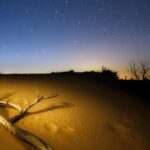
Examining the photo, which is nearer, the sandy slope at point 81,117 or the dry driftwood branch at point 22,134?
the dry driftwood branch at point 22,134

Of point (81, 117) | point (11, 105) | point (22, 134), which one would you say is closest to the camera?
point (22, 134)

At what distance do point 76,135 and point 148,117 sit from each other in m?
3.51

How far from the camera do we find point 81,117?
7.92m

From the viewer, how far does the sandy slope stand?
6484mm

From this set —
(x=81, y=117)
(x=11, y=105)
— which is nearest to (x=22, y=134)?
(x=11, y=105)

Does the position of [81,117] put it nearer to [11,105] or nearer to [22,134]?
[11,105]

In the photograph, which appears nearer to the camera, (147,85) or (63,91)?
(63,91)

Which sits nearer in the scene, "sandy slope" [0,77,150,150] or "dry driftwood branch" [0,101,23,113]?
"sandy slope" [0,77,150,150]

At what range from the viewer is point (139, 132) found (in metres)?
7.62

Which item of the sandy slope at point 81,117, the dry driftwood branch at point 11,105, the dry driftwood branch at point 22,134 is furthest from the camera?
the dry driftwood branch at point 11,105

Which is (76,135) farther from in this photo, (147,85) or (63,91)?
(147,85)

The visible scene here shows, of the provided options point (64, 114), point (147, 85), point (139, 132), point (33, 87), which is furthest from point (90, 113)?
point (147, 85)

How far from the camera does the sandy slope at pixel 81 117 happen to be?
648 cm

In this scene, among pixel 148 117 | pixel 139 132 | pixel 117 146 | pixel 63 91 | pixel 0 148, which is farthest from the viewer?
pixel 63 91
